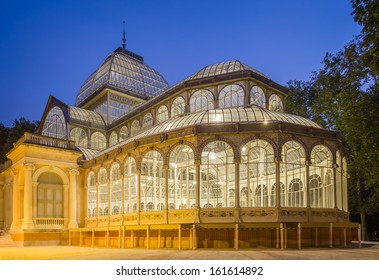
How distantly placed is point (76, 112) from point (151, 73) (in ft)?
45.7

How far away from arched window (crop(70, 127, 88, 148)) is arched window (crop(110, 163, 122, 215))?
45.9ft

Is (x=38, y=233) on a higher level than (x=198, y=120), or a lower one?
lower

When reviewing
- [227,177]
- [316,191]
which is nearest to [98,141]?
[227,177]

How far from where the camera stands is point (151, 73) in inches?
2366

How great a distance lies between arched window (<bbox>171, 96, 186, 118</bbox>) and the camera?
39019 millimetres

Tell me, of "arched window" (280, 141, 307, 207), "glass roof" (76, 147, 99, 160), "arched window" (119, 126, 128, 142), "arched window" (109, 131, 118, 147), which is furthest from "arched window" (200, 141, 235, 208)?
"arched window" (109, 131, 118, 147)

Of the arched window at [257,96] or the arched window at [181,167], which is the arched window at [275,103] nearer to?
the arched window at [257,96]

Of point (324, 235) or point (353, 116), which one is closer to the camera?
point (324, 235)

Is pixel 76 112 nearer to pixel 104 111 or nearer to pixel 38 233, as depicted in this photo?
pixel 104 111

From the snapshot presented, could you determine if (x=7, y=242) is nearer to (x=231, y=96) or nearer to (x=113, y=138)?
(x=113, y=138)

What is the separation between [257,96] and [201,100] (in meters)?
4.70

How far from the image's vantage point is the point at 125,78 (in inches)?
2186
